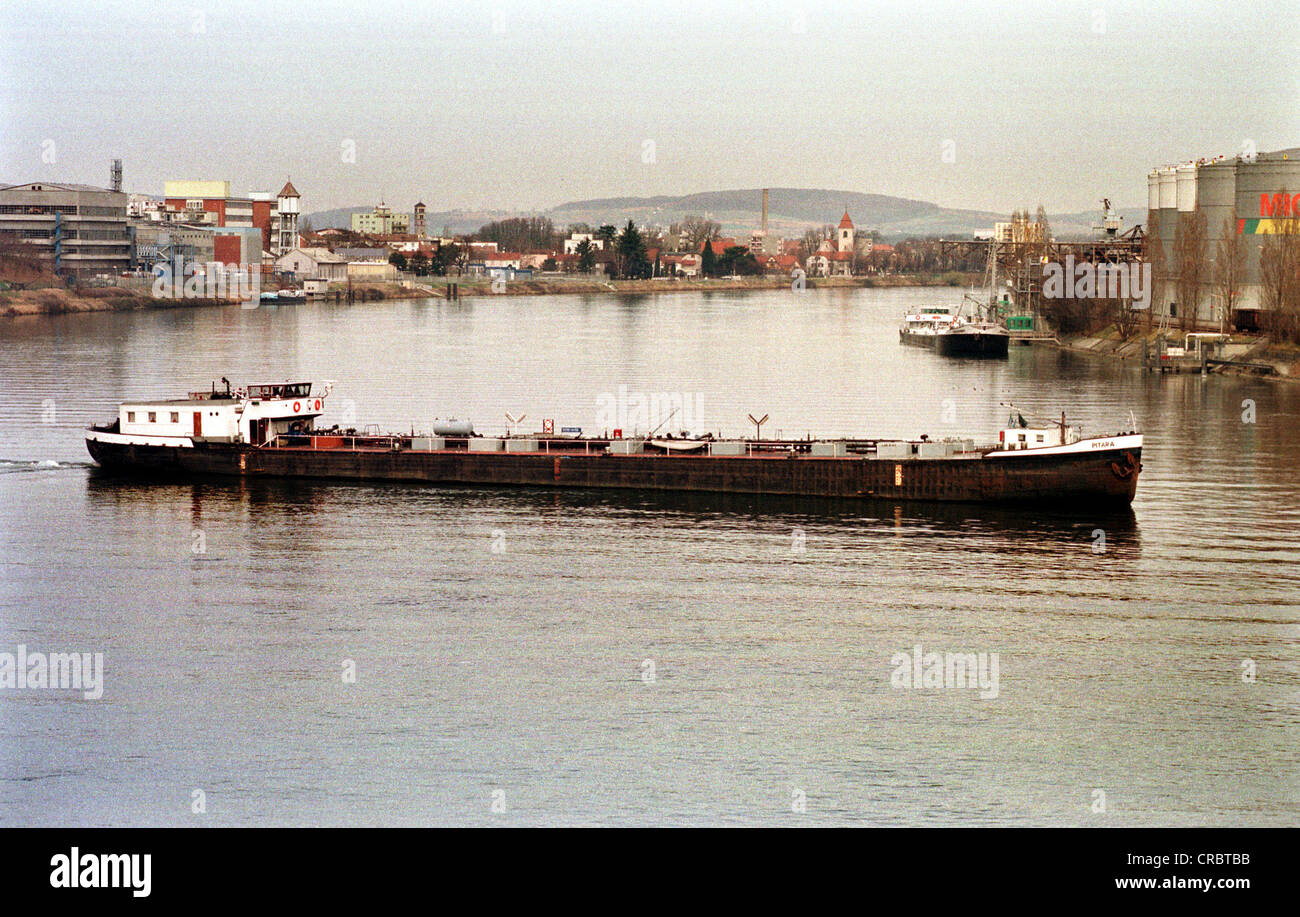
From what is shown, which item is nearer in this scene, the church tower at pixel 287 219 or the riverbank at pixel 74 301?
the riverbank at pixel 74 301

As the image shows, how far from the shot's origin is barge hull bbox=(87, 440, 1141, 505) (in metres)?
35.1

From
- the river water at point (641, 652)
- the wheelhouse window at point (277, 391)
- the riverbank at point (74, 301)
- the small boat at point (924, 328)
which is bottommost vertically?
the river water at point (641, 652)

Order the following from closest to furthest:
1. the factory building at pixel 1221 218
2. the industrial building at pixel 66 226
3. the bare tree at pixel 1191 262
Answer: the factory building at pixel 1221 218, the bare tree at pixel 1191 262, the industrial building at pixel 66 226

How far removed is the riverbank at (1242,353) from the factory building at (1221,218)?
1.48 meters

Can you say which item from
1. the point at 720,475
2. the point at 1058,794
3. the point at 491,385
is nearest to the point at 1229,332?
the point at 491,385

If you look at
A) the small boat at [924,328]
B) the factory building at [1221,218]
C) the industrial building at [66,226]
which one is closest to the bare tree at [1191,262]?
the factory building at [1221,218]

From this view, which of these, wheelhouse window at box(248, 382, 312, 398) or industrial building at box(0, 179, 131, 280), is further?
industrial building at box(0, 179, 131, 280)

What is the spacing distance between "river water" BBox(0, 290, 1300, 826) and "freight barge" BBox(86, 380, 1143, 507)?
1122mm

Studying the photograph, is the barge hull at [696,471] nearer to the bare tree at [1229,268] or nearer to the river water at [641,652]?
the river water at [641,652]

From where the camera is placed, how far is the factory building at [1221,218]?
241ft

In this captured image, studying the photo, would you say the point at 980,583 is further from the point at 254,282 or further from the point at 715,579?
the point at 254,282

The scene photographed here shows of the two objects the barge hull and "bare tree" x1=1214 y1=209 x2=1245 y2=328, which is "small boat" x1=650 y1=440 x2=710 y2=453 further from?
"bare tree" x1=1214 y1=209 x2=1245 y2=328

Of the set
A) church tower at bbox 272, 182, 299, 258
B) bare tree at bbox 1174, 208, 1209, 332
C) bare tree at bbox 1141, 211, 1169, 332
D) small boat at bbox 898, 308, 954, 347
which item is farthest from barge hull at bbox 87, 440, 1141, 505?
church tower at bbox 272, 182, 299, 258
